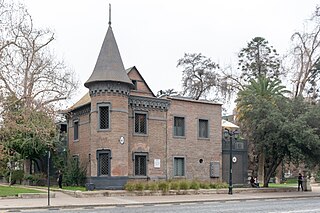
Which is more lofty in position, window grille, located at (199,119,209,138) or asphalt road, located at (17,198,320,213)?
window grille, located at (199,119,209,138)

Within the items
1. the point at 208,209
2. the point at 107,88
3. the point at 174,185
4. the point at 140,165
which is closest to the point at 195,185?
the point at 174,185

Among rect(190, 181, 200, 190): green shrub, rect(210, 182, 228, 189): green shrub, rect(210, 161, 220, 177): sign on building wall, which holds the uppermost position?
rect(210, 161, 220, 177): sign on building wall

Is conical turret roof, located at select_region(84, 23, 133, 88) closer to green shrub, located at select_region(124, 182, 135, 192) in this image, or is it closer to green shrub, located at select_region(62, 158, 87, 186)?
green shrub, located at select_region(62, 158, 87, 186)

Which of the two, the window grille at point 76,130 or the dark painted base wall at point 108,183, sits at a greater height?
the window grille at point 76,130

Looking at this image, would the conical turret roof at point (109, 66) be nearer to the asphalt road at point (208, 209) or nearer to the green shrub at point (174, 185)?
the green shrub at point (174, 185)

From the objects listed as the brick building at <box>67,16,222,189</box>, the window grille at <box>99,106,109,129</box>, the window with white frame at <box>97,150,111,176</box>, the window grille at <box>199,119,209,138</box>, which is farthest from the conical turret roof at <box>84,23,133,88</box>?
the window grille at <box>199,119,209,138</box>

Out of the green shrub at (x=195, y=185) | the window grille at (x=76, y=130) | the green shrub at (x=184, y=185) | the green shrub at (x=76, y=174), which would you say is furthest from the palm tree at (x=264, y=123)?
the window grille at (x=76, y=130)

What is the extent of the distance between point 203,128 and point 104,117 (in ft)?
30.7

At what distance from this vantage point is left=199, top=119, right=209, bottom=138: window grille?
38.2 metres

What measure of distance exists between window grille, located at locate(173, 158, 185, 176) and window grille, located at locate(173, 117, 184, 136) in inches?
80.3

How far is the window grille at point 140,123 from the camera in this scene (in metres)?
34.8

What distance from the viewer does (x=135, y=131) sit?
114ft

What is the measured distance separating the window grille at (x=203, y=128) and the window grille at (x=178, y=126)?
1867 millimetres

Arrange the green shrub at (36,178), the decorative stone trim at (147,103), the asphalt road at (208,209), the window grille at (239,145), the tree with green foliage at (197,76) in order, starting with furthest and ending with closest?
the tree with green foliage at (197,76)
the window grille at (239,145)
the green shrub at (36,178)
the decorative stone trim at (147,103)
the asphalt road at (208,209)
